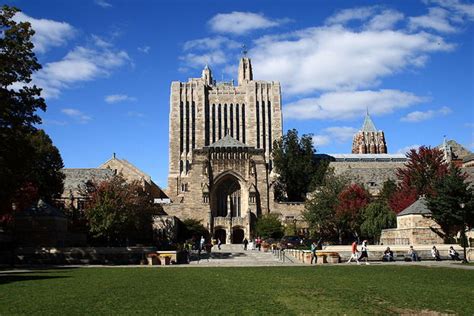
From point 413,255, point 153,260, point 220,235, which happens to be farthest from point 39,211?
point 220,235

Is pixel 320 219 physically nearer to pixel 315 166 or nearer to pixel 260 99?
pixel 315 166

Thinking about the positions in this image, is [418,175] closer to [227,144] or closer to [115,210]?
[227,144]

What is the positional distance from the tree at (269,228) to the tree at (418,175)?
11.7 m

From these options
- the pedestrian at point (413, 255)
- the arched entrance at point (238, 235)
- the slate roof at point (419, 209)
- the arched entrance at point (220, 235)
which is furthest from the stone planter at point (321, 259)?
the arched entrance at point (220, 235)

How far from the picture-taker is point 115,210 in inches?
1451

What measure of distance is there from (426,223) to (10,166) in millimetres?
26032

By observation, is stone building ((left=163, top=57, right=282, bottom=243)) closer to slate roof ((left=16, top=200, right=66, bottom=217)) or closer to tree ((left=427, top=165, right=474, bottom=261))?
slate roof ((left=16, top=200, right=66, bottom=217))

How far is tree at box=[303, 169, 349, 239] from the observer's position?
4850 cm

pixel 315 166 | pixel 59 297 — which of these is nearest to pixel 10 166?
pixel 59 297

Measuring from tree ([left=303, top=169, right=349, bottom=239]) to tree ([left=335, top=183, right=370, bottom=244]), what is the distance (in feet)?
3.02

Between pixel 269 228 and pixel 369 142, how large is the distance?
6385 centimetres

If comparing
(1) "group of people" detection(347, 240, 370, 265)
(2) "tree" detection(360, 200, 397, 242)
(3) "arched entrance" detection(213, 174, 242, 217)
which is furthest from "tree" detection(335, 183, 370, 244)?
(1) "group of people" detection(347, 240, 370, 265)

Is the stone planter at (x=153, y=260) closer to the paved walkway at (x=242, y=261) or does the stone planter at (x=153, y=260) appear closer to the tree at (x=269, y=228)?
the paved walkway at (x=242, y=261)

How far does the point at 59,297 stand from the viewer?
1241cm
